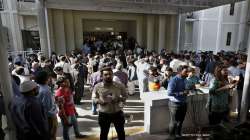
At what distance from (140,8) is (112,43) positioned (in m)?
4.79

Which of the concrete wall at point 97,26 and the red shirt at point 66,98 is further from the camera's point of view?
the concrete wall at point 97,26

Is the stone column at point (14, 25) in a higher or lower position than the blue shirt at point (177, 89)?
higher

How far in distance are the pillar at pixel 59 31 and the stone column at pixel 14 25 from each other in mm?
Result: 3282

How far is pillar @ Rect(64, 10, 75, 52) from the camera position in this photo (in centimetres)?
1497

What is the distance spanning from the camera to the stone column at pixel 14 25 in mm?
14680

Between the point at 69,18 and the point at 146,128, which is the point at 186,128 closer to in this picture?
Result: the point at 146,128

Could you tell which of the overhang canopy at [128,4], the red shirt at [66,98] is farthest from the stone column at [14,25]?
the red shirt at [66,98]

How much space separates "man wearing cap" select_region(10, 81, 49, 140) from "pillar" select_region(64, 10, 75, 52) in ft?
42.5

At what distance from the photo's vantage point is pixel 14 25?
1499 centimetres

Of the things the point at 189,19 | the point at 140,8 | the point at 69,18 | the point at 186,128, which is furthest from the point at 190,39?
the point at 186,128

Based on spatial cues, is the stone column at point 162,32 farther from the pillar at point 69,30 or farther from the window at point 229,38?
the window at point 229,38

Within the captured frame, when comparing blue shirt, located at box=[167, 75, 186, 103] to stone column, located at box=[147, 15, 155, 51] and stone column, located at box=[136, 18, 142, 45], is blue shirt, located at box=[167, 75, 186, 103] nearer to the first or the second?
stone column, located at box=[147, 15, 155, 51]

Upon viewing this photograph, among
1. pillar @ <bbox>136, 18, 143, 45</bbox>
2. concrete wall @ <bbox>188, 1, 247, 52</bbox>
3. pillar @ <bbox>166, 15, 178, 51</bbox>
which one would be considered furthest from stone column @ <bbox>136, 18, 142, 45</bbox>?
concrete wall @ <bbox>188, 1, 247, 52</bbox>

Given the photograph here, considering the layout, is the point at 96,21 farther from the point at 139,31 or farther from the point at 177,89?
the point at 177,89
